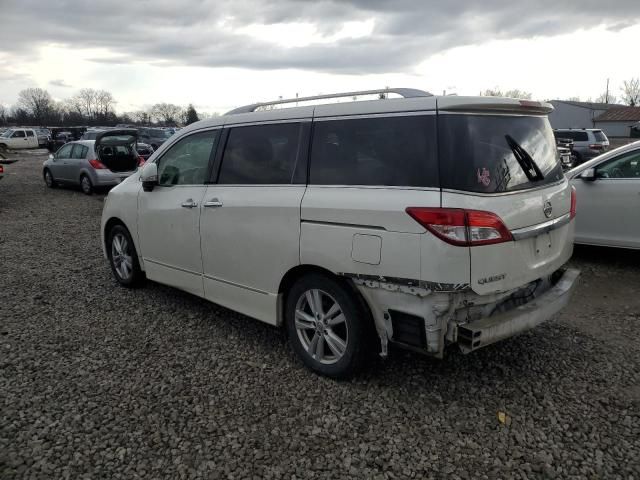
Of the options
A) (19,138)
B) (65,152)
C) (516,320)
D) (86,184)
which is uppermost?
(19,138)

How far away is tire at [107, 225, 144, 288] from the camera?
17.5 ft

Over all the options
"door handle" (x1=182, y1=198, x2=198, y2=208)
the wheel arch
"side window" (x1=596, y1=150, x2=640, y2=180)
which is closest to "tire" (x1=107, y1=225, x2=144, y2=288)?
"door handle" (x1=182, y1=198, x2=198, y2=208)

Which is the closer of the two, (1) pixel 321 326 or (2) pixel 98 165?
(1) pixel 321 326

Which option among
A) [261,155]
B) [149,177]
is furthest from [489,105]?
[149,177]

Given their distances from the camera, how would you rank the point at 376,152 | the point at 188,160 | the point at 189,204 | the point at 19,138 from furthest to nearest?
the point at 19,138, the point at 188,160, the point at 189,204, the point at 376,152

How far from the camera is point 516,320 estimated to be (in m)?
3.09

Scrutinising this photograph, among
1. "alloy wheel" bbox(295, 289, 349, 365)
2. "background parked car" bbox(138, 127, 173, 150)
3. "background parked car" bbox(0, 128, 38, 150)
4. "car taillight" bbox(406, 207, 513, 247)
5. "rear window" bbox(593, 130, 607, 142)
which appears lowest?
"alloy wheel" bbox(295, 289, 349, 365)

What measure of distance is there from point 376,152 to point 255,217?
1.08m

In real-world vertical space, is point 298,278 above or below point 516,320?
above

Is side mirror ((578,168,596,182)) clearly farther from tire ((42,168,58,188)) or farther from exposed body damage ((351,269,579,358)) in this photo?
tire ((42,168,58,188))

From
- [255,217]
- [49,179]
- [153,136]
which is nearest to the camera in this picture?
[255,217]

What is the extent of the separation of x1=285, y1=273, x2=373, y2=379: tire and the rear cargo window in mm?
994

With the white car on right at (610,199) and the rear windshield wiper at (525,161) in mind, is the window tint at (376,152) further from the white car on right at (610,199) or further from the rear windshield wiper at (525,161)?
the white car on right at (610,199)

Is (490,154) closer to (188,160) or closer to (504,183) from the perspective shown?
(504,183)
